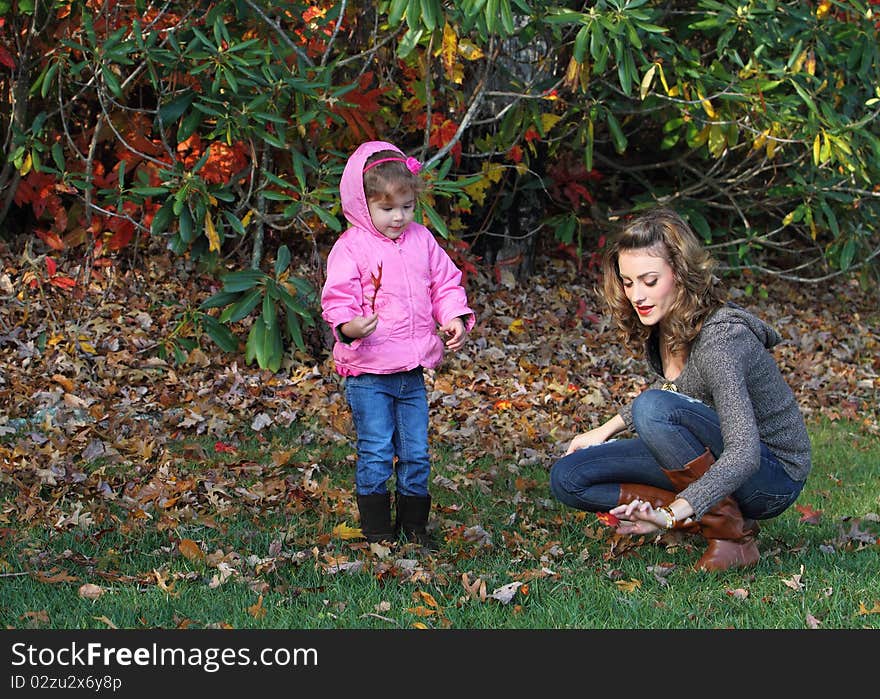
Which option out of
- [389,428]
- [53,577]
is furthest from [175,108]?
[53,577]

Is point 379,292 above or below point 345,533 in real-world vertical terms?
above

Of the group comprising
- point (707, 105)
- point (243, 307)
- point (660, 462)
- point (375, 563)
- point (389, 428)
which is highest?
point (707, 105)

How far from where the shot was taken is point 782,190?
323 inches

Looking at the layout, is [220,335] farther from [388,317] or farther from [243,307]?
[388,317]

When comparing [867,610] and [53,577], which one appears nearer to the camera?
[867,610]

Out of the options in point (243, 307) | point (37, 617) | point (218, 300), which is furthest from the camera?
point (218, 300)

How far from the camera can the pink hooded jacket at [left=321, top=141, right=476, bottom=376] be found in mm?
3729

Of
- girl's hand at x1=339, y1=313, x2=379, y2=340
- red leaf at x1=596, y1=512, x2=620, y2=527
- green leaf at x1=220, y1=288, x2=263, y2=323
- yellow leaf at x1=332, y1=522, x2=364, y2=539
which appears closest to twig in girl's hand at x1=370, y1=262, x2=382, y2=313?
girl's hand at x1=339, y1=313, x2=379, y2=340

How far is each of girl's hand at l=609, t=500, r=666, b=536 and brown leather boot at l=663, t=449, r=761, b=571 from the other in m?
0.41

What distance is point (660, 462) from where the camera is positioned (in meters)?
3.63

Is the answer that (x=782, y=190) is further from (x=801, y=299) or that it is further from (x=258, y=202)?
(x=258, y=202)

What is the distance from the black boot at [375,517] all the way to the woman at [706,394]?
2.79 ft

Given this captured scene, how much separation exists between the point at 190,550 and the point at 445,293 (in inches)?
49.6

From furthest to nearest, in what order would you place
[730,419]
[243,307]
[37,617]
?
[243,307], [730,419], [37,617]
